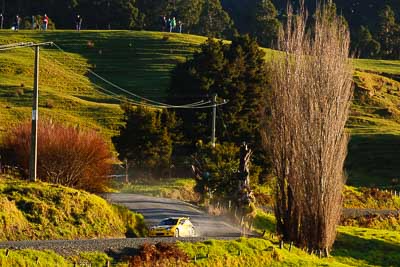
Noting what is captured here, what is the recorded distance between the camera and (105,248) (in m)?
28.9

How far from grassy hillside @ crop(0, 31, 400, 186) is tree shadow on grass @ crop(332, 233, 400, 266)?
28377 millimetres

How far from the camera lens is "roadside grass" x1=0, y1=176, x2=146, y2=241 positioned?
3397cm

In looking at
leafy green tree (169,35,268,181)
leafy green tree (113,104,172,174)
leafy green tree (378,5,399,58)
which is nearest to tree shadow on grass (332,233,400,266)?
leafy green tree (169,35,268,181)

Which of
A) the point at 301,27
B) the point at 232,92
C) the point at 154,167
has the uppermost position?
the point at 301,27

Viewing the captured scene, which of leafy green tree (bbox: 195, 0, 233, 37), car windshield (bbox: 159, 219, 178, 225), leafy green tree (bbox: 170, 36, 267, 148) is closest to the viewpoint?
car windshield (bbox: 159, 219, 178, 225)

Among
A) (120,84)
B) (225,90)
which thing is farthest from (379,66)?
(225,90)

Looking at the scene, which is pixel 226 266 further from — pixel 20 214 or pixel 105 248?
pixel 20 214

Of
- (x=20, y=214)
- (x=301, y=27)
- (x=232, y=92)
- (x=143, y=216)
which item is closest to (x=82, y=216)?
(x=20, y=214)

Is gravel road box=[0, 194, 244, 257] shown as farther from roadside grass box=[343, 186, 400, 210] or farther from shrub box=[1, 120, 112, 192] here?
roadside grass box=[343, 186, 400, 210]

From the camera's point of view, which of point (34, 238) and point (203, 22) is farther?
point (203, 22)

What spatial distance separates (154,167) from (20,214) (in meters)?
27.5

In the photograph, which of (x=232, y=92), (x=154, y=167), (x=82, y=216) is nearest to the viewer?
(x=82, y=216)

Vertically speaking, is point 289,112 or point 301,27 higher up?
point 301,27

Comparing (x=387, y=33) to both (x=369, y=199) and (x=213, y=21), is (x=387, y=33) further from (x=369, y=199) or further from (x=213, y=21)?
(x=369, y=199)
